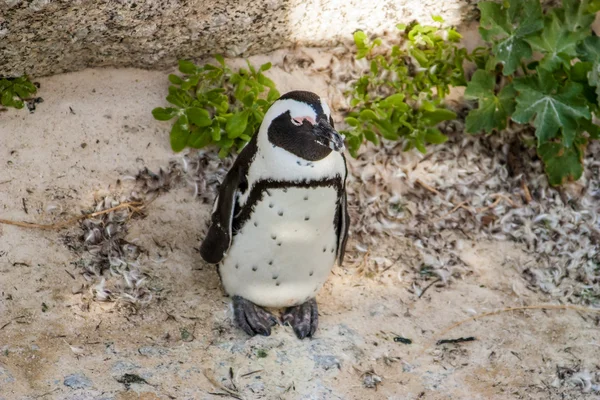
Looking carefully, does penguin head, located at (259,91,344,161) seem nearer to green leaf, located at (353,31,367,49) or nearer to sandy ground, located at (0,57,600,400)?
sandy ground, located at (0,57,600,400)

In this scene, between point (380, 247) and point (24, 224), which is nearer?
point (24, 224)

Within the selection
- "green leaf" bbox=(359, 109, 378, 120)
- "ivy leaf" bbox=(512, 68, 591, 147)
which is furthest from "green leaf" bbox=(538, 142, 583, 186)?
"green leaf" bbox=(359, 109, 378, 120)

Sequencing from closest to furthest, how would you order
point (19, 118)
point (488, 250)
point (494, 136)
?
point (19, 118)
point (488, 250)
point (494, 136)

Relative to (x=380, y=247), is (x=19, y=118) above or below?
above

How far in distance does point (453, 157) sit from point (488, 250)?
0.51 meters

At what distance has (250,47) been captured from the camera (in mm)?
3750

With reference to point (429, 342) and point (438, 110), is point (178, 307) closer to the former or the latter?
point (429, 342)

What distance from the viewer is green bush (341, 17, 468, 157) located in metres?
3.81

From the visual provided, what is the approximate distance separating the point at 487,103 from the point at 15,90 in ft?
7.02

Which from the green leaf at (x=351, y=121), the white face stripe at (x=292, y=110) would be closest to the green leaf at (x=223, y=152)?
the green leaf at (x=351, y=121)

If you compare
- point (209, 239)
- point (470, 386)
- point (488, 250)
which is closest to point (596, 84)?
point (488, 250)

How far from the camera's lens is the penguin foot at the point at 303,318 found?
124 inches

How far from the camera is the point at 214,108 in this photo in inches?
145

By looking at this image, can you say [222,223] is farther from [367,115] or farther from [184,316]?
[367,115]
